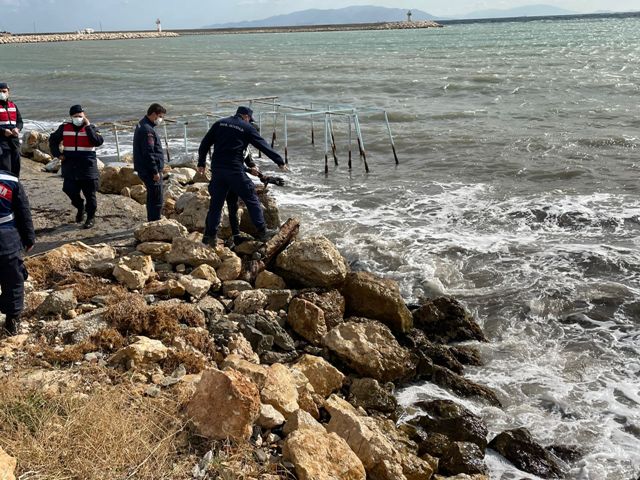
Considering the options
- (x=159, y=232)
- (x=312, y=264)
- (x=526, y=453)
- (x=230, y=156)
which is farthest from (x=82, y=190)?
(x=526, y=453)

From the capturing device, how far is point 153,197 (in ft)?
28.3

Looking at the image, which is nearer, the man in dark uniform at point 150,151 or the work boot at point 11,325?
the work boot at point 11,325

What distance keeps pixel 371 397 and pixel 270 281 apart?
7.80 ft

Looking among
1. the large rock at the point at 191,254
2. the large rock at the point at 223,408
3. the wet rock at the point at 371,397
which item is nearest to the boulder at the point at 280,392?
the large rock at the point at 223,408

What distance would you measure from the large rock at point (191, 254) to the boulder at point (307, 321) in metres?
1.41

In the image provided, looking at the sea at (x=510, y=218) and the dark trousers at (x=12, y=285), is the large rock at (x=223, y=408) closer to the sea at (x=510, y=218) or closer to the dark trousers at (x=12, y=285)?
the dark trousers at (x=12, y=285)

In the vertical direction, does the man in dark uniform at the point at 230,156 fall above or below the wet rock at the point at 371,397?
above

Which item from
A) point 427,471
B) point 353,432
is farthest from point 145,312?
point 427,471

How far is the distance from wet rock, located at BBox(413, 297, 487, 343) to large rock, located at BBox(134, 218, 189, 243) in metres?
3.37

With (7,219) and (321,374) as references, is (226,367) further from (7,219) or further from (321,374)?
(7,219)

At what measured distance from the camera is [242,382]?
4.25 m

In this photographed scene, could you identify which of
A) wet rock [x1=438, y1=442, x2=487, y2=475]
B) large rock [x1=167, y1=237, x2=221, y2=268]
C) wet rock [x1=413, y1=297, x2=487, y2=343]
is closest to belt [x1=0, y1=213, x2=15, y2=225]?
large rock [x1=167, y1=237, x2=221, y2=268]

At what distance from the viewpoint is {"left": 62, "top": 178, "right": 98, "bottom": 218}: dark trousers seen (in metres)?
8.52

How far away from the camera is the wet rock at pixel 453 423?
18.0ft
